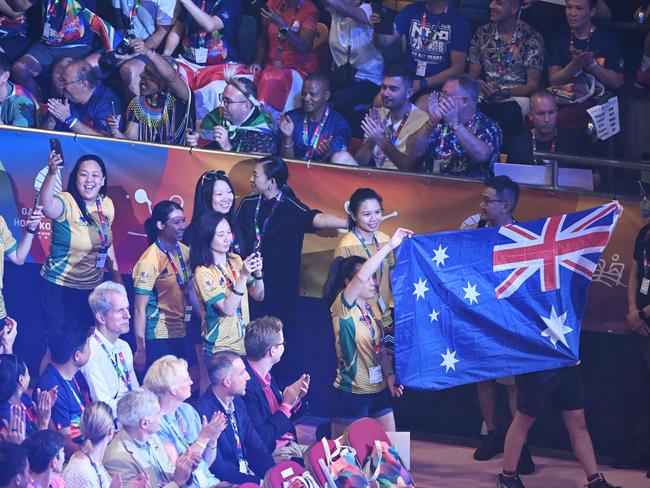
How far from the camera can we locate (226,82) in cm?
877

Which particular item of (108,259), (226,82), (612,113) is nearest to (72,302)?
(108,259)

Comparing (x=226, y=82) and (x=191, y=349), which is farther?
(x=226, y=82)

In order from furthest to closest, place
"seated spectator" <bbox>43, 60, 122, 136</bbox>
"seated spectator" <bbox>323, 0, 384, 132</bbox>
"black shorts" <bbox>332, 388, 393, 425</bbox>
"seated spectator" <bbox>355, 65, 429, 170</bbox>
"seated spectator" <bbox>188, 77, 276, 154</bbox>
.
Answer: "seated spectator" <bbox>323, 0, 384, 132</bbox> < "seated spectator" <bbox>43, 60, 122, 136</bbox> < "seated spectator" <bbox>188, 77, 276, 154</bbox> < "seated spectator" <bbox>355, 65, 429, 170</bbox> < "black shorts" <bbox>332, 388, 393, 425</bbox>

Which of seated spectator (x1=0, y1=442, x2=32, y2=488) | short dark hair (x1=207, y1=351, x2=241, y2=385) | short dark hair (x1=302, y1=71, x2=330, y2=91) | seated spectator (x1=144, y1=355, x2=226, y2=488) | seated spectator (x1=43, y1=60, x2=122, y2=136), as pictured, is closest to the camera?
seated spectator (x1=0, y1=442, x2=32, y2=488)

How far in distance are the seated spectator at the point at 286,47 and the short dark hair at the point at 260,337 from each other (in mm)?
1830

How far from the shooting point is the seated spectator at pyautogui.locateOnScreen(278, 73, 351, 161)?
8.18 meters

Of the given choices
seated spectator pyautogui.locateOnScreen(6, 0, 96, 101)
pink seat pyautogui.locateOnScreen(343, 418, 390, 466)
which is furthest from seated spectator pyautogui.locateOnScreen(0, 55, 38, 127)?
pink seat pyautogui.locateOnScreen(343, 418, 390, 466)

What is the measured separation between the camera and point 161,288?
26.0ft

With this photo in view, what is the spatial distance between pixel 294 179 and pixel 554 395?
2202 millimetres

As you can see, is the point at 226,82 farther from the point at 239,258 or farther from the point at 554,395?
the point at 554,395

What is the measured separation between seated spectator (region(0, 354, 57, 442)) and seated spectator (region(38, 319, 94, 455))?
0.06 metres

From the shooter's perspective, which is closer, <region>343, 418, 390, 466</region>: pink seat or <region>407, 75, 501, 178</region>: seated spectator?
<region>343, 418, 390, 466</region>: pink seat

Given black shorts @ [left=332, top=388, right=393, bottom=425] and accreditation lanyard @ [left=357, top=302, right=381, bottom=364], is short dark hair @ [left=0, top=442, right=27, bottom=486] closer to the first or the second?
black shorts @ [left=332, top=388, right=393, bottom=425]

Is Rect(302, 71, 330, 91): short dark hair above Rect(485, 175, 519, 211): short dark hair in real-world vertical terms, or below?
above
